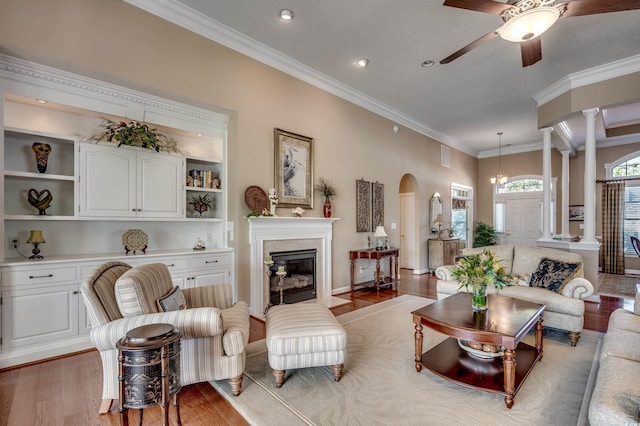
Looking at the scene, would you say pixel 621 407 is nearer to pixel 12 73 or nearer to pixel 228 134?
pixel 228 134

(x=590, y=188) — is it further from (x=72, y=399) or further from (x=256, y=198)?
(x=72, y=399)

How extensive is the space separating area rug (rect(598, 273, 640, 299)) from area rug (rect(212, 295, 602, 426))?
137 inches

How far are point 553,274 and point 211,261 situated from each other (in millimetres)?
4360

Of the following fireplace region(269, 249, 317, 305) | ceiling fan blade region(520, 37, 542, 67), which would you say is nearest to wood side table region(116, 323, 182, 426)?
fireplace region(269, 249, 317, 305)

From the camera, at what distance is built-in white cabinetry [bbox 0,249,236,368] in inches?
106

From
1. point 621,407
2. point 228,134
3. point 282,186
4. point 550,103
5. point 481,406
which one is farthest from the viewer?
point 550,103

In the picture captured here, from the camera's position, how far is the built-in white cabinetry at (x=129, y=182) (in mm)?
3221

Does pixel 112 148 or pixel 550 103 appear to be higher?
pixel 550 103

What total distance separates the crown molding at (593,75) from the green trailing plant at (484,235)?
4970mm

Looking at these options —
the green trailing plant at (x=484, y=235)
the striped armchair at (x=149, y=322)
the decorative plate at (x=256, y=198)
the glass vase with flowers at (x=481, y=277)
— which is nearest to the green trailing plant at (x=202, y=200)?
the decorative plate at (x=256, y=198)

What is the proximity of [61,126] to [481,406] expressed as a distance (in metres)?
4.80

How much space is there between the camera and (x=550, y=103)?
18.1 feet

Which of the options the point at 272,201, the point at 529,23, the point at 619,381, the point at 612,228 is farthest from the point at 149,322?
the point at 612,228

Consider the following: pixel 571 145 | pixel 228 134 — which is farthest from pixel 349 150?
pixel 571 145
